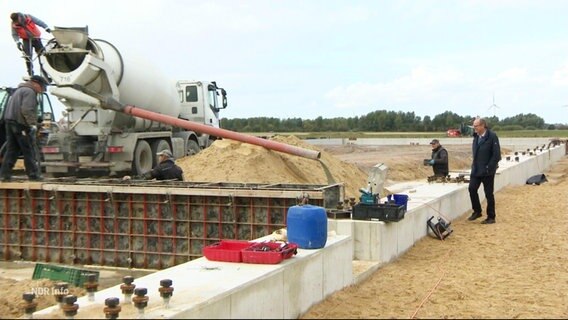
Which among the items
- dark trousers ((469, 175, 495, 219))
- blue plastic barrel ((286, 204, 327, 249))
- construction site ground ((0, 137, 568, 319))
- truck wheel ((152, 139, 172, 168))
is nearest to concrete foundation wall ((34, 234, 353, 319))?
blue plastic barrel ((286, 204, 327, 249))

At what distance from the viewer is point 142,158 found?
15.3 metres

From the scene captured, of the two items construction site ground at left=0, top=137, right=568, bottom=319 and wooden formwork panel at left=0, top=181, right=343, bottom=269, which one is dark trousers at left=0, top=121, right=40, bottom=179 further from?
→ construction site ground at left=0, top=137, right=568, bottom=319

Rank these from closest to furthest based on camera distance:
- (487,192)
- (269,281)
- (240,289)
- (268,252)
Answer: (240,289)
(269,281)
(268,252)
(487,192)

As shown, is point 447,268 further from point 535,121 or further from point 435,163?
point 535,121

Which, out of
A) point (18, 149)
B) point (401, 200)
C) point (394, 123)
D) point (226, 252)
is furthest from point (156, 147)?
point (394, 123)

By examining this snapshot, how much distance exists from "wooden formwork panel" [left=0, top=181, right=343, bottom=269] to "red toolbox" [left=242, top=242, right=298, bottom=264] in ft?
12.9

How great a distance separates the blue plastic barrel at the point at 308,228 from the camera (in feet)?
19.3

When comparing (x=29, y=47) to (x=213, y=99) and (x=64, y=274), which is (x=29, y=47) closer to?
(x=213, y=99)

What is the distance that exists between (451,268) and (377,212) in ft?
3.67

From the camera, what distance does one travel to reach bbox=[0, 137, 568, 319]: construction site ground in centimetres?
589

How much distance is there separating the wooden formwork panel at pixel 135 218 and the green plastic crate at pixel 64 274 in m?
3.30

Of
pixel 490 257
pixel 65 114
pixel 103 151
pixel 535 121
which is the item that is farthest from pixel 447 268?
pixel 535 121

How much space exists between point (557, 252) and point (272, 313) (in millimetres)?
5320

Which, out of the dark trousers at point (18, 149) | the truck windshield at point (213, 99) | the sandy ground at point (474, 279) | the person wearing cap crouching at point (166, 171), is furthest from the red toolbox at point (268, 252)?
the truck windshield at point (213, 99)
